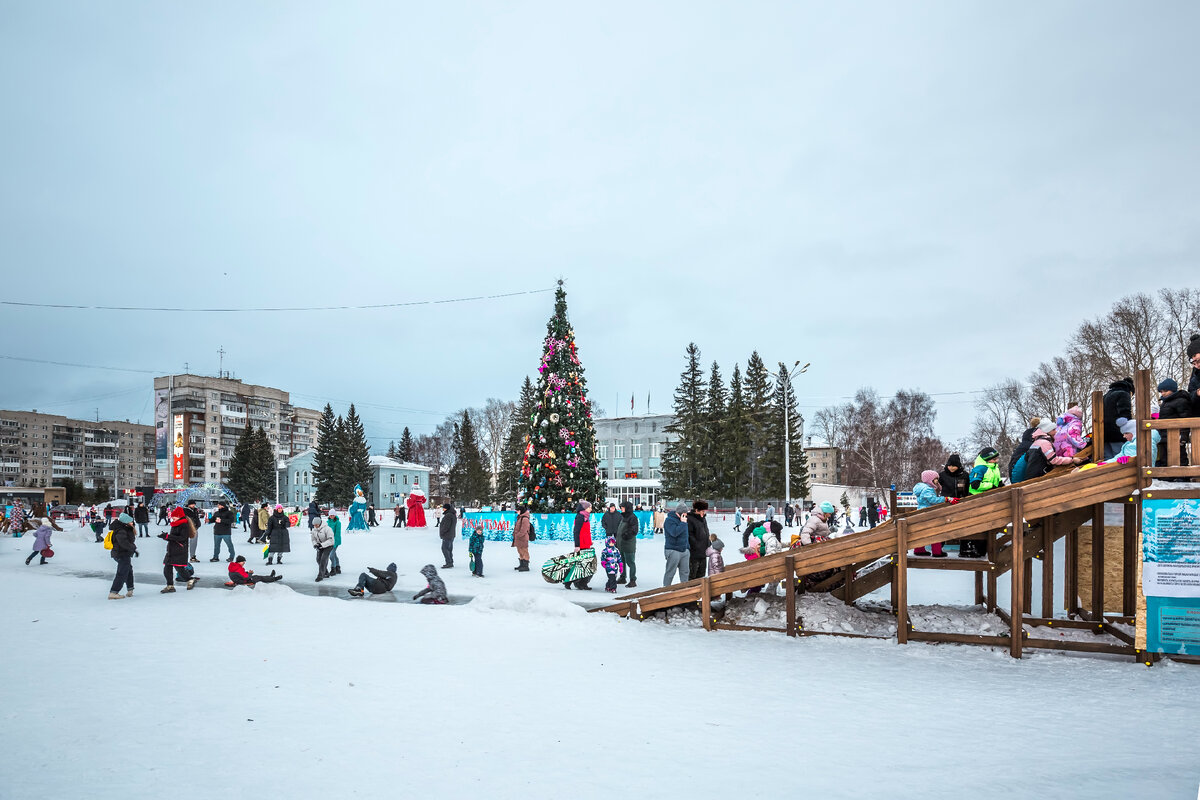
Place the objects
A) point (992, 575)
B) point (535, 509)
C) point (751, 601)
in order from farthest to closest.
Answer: point (535, 509) → point (751, 601) → point (992, 575)

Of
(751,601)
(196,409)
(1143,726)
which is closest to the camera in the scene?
(1143,726)

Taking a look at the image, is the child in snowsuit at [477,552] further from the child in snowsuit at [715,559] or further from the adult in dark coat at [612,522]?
the child in snowsuit at [715,559]

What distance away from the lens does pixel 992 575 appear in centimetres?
974

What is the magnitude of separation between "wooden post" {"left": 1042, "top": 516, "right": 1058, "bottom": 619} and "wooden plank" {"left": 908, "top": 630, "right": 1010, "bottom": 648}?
161 centimetres

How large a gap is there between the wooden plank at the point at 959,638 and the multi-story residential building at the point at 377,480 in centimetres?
6862

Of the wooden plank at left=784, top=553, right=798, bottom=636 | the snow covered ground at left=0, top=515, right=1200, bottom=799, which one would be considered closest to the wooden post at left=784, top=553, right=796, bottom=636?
the wooden plank at left=784, top=553, right=798, bottom=636

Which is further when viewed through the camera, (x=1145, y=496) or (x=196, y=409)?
(x=196, y=409)

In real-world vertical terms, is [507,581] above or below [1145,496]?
below

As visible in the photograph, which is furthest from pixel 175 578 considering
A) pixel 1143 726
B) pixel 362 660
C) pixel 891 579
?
pixel 1143 726

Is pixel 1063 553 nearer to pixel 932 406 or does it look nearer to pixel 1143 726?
pixel 1143 726

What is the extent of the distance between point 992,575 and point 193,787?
9397 mm

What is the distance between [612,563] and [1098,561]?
7.89 metres

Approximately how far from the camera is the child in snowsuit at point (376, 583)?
1335 centimetres

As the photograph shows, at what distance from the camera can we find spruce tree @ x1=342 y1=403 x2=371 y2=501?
2491 inches
